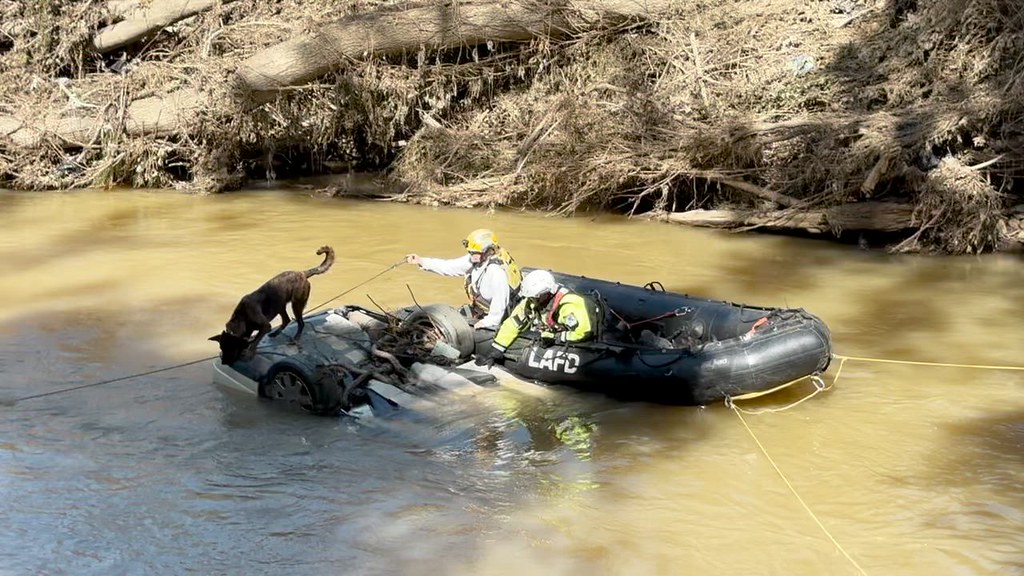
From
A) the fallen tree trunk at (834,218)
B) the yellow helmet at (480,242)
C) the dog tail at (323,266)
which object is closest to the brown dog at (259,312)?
the dog tail at (323,266)

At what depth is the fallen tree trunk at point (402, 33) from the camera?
1797 centimetres

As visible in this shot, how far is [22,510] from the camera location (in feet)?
23.1

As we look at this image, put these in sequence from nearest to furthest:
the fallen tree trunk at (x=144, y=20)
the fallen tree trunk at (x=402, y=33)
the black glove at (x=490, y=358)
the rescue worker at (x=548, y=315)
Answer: the rescue worker at (x=548, y=315), the black glove at (x=490, y=358), the fallen tree trunk at (x=402, y=33), the fallen tree trunk at (x=144, y=20)

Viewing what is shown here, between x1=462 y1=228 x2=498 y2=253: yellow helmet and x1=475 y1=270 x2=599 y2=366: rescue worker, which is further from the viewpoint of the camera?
x1=462 y1=228 x2=498 y2=253: yellow helmet

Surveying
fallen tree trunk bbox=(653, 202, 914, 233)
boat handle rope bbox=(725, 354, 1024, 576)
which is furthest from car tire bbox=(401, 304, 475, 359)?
fallen tree trunk bbox=(653, 202, 914, 233)

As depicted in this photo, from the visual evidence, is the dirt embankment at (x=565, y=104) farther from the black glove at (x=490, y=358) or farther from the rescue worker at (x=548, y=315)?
the black glove at (x=490, y=358)

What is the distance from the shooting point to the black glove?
9.20m

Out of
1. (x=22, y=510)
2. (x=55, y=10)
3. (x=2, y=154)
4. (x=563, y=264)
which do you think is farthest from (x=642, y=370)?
(x=55, y=10)

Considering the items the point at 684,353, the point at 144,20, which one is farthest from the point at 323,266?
the point at 144,20

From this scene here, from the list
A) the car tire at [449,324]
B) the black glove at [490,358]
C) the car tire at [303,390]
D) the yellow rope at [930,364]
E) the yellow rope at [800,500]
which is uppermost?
the car tire at [449,324]

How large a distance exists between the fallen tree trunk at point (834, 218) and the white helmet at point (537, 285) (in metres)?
7.05

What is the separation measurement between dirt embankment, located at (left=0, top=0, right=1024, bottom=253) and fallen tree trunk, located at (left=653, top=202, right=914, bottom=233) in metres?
0.03

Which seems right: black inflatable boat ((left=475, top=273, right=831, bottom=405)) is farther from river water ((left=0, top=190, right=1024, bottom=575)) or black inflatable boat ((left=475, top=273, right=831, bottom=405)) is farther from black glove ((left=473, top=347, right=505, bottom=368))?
river water ((left=0, top=190, right=1024, bottom=575))

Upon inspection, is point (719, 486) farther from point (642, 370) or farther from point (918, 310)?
point (918, 310)
